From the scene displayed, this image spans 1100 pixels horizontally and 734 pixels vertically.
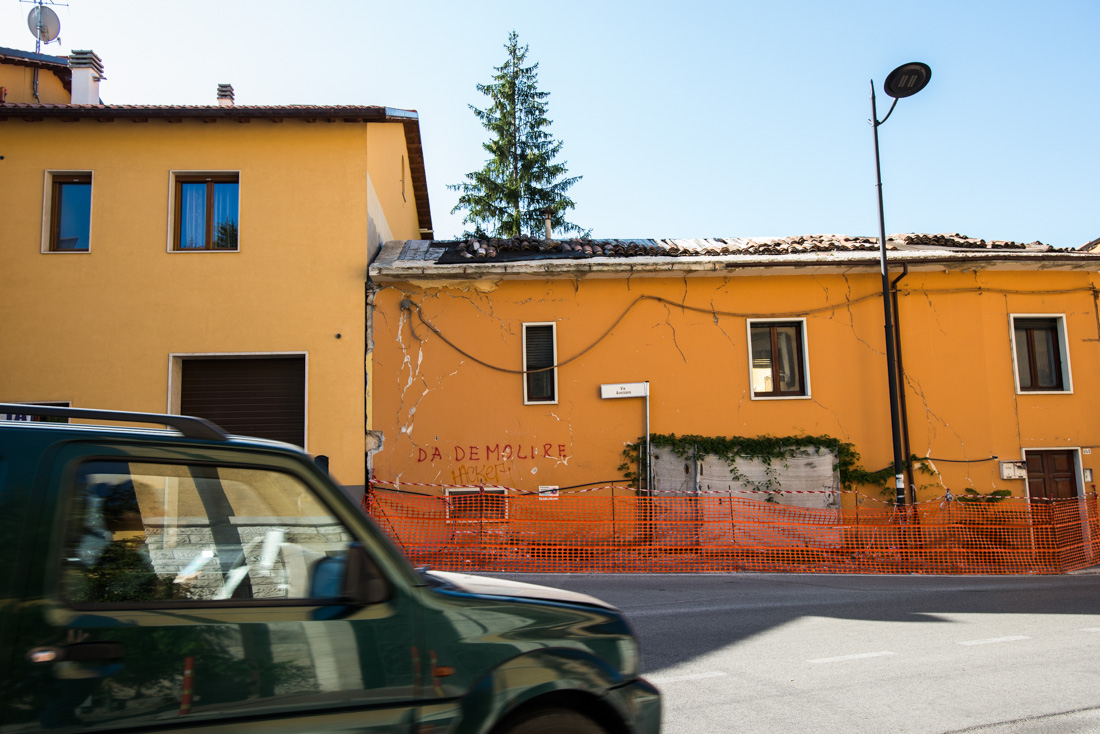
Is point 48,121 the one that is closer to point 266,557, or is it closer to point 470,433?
point 470,433

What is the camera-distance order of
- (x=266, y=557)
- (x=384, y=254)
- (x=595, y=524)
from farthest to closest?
(x=384, y=254)
(x=595, y=524)
(x=266, y=557)

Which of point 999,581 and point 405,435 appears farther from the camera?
point 405,435

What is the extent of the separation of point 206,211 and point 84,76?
5.56 m

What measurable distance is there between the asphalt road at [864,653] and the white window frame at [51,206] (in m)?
9.96

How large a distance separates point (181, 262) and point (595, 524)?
8525 millimetres

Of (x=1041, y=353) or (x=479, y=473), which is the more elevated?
(x=1041, y=353)

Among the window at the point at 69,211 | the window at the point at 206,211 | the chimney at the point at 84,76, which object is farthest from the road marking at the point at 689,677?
the chimney at the point at 84,76

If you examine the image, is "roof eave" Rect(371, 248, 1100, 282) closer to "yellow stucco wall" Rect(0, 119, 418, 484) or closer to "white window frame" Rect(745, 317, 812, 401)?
"white window frame" Rect(745, 317, 812, 401)

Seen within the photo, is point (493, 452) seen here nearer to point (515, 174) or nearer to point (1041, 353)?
point (1041, 353)

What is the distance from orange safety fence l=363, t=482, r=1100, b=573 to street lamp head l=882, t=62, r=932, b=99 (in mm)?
6703

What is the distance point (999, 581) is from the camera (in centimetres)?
1067

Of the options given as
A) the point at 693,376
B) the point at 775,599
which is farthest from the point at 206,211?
the point at 775,599

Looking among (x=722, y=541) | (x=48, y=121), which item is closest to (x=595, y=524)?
(x=722, y=541)

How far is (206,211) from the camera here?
13711mm
